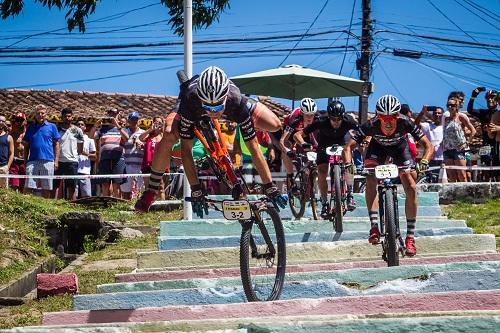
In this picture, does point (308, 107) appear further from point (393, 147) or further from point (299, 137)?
point (393, 147)

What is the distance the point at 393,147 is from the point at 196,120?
11.0ft

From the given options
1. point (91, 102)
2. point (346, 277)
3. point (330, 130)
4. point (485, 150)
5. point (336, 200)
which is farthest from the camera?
point (91, 102)

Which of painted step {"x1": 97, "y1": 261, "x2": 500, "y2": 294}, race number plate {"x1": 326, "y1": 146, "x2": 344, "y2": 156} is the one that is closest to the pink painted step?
painted step {"x1": 97, "y1": 261, "x2": 500, "y2": 294}

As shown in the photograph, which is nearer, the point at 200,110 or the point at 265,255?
the point at 200,110

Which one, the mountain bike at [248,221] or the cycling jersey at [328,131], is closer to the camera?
the mountain bike at [248,221]

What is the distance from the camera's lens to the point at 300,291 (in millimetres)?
8156

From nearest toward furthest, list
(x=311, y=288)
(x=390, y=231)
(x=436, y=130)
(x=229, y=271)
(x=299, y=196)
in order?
(x=311, y=288) < (x=229, y=271) < (x=390, y=231) < (x=299, y=196) < (x=436, y=130)

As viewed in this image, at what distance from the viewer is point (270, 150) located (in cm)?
1631

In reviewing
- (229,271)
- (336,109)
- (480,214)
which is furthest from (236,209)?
(480,214)

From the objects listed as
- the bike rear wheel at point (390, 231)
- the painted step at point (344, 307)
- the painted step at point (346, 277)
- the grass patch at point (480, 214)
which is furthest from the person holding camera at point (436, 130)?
the painted step at point (344, 307)

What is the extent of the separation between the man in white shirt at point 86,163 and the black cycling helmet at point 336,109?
18.3 ft

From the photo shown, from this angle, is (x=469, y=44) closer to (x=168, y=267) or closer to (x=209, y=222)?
(x=209, y=222)

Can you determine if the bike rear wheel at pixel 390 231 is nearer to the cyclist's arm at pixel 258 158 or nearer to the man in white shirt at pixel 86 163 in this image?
the cyclist's arm at pixel 258 158

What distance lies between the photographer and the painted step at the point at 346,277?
816 cm
